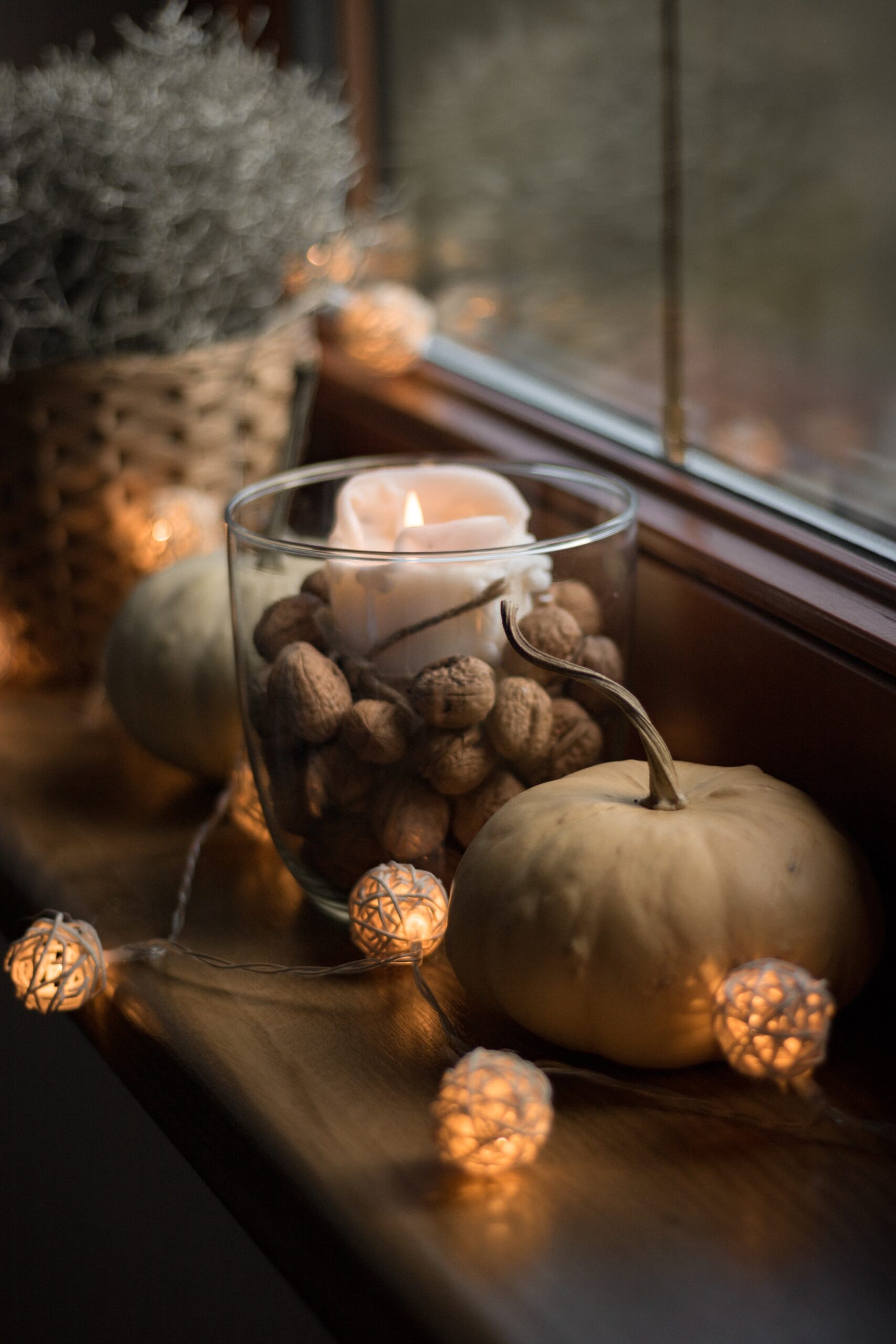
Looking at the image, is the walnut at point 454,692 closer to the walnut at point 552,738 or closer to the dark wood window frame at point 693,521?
the walnut at point 552,738

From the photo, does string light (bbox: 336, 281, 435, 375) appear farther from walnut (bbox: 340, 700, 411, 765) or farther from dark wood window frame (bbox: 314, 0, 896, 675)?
walnut (bbox: 340, 700, 411, 765)

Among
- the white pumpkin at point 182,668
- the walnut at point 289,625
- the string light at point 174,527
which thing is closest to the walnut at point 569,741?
the walnut at point 289,625

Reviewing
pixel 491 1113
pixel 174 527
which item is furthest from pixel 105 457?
pixel 491 1113

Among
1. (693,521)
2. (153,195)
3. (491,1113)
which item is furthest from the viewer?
(153,195)

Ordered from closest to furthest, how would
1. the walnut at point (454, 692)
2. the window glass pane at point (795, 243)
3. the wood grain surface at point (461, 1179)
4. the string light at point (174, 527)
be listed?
the wood grain surface at point (461, 1179) < the walnut at point (454, 692) < the window glass pane at point (795, 243) < the string light at point (174, 527)

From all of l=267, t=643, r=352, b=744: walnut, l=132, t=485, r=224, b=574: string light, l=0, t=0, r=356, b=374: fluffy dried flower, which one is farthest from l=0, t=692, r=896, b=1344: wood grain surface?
l=0, t=0, r=356, b=374: fluffy dried flower

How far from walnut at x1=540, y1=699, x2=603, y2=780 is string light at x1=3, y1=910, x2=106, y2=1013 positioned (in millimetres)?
198

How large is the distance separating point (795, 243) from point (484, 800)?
0.47 metres

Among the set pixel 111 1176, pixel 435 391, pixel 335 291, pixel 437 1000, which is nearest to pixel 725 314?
pixel 435 391

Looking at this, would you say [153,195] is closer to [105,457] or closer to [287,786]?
[105,457]

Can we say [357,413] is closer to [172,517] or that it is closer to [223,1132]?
[172,517]

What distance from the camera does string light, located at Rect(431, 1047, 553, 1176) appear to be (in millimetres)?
375

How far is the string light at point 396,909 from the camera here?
47 cm

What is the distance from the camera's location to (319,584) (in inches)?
19.6
